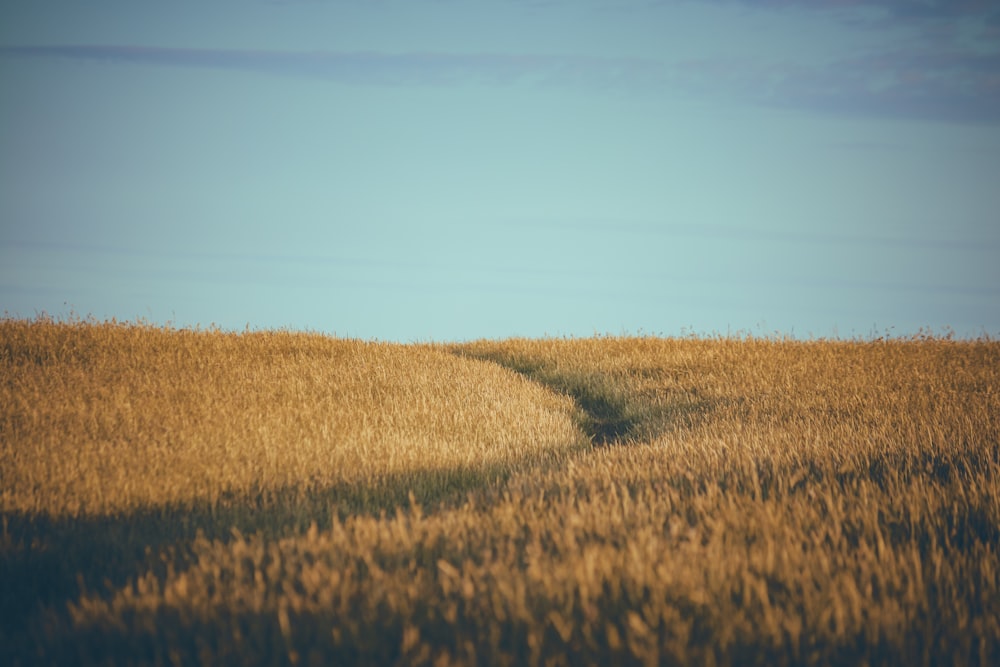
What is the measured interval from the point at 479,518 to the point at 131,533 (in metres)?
2.60

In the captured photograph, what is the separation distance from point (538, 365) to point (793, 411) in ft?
26.2

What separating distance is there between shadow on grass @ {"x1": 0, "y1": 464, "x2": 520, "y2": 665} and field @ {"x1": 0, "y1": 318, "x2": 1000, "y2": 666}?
23mm

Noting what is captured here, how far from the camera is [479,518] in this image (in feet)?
12.7

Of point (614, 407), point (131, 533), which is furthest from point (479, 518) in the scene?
point (614, 407)

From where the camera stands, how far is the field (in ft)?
8.91

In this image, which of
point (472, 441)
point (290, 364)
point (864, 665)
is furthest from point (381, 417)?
point (864, 665)

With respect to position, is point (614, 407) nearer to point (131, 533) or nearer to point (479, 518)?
point (479, 518)

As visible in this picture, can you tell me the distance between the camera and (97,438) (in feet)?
23.1

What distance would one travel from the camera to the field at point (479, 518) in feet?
8.91

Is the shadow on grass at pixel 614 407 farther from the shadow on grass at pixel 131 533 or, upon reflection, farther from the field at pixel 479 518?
the shadow on grass at pixel 131 533

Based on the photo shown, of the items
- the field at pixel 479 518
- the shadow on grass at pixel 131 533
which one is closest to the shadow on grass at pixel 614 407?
the field at pixel 479 518

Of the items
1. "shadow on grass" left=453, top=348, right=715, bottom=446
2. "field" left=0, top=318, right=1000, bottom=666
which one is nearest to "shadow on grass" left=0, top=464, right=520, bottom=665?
"field" left=0, top=318, right=1000, bottom=666

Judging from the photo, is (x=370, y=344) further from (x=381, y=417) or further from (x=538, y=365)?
(x=381, y=417)

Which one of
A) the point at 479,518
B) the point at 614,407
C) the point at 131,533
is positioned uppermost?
the point at 614,407
